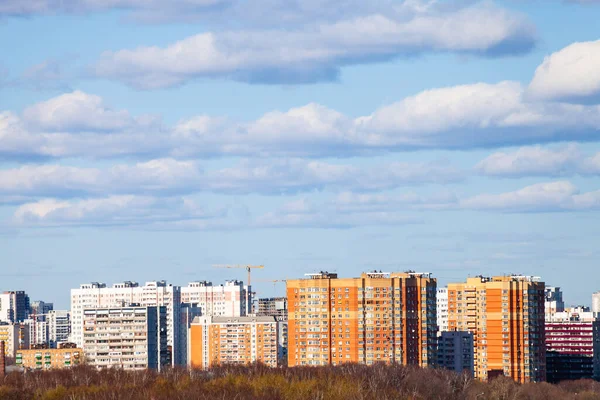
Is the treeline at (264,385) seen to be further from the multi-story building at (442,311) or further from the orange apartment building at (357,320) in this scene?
the multi-story building at (442,311)

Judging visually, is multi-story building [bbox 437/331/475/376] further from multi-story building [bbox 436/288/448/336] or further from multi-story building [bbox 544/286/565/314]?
multi-story building [bbox 544/286/565/314]

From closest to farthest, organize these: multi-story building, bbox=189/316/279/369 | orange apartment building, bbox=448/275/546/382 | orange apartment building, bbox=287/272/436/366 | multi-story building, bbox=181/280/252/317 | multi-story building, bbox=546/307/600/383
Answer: orange apartment building, bbox=287/272/436/366 < orange apartment building, bbox=448/275/546/382 < multi-story building, bbox=546/307/600/383 < multi-story building, bbox=189/316/279/369 < multi-story building, bbox=181/280/252/317

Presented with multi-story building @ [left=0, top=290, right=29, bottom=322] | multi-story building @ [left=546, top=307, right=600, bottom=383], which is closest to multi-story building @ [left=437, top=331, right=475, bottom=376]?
multi-story building @ [left=546, top=307, right=600, bottom=383]

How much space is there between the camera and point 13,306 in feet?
624

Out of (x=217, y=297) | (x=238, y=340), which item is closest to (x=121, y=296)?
(x=217, y=297)

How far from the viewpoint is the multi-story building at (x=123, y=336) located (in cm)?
11556

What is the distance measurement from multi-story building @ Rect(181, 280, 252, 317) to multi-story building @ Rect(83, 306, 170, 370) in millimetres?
49196

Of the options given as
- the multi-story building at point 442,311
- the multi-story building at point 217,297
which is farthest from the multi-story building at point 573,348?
the multi-story building at point 217,297

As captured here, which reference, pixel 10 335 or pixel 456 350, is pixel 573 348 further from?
pixel 10 335

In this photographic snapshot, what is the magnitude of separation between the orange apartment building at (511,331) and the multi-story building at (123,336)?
2882cm

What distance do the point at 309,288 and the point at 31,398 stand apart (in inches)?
1503

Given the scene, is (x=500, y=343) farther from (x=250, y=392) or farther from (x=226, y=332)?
(x=250, y=392)

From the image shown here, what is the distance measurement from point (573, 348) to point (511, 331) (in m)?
23.8

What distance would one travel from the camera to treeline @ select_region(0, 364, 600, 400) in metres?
62.0
